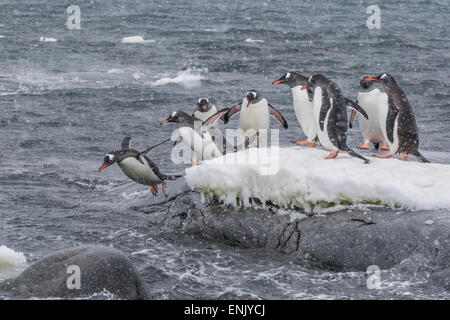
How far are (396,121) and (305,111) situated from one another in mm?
1272

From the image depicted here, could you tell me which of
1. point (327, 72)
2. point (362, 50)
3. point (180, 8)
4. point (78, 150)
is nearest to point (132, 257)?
point (78, 150)

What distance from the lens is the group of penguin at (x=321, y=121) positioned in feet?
33.1

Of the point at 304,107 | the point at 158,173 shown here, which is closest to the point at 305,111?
the point at 304,107

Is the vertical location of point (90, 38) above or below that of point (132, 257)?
above

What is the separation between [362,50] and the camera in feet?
100

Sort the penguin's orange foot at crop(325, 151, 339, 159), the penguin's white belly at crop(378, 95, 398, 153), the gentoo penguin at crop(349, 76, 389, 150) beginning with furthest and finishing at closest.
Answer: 1. the gentoo penguin at crop(349, 76, 389, 150)
2. the penguin's white belly at crop(378, 95, 398, 153)
3. the penguin's orange foot at crop(325, 151, 339, 159)

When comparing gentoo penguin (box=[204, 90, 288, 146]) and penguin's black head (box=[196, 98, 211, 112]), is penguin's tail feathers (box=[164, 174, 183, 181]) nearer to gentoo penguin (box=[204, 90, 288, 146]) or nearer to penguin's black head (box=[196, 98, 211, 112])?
gentoo penguin (box=[204, 90, 288, 146])

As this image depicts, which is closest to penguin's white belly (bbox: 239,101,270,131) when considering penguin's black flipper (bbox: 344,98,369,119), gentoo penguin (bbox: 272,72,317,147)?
gentoo penguin (bbox: 272,72,317,147)

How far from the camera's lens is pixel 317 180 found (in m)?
9.12

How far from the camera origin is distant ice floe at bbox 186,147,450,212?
28.7 feet

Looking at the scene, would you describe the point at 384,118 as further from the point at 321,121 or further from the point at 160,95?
the point at 160,95

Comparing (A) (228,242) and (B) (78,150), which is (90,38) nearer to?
(B) (78,150)

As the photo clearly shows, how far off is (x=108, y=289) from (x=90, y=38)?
26183mm

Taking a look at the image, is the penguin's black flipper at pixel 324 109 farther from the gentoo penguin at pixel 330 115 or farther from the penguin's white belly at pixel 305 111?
the penguin's white belly at pixel 305 111
